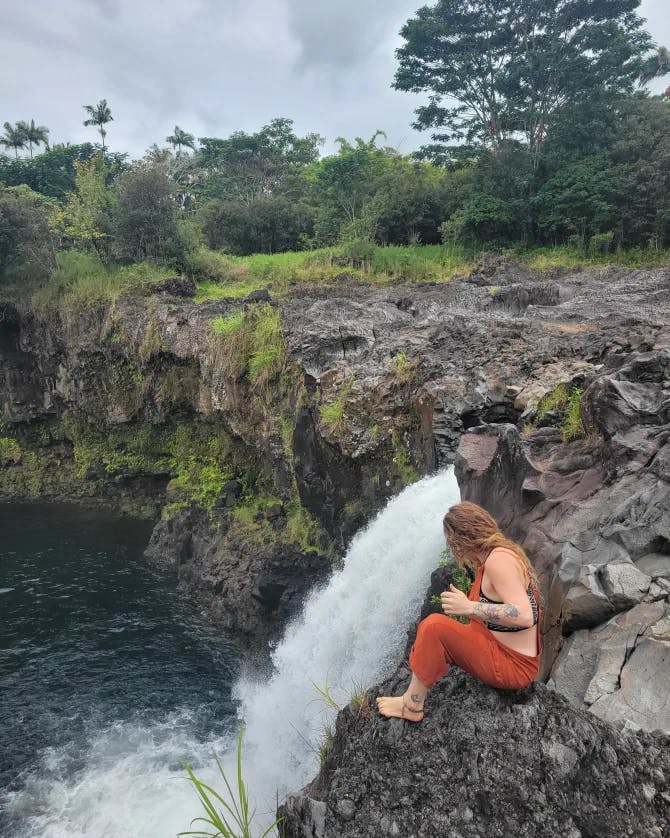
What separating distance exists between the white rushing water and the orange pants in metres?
3.36

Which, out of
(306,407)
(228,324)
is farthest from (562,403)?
(228,324)

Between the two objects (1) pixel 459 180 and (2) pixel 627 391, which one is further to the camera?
(1) pixel 459 180

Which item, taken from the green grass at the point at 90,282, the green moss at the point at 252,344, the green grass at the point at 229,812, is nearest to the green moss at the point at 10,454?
the green grass at the point at 90,282

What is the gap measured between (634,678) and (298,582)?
958 centimetres

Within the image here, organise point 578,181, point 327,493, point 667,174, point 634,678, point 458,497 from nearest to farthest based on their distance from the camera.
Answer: point 634,678 → point 458,497 → point 327,493 → point 667,174 → point 578,181

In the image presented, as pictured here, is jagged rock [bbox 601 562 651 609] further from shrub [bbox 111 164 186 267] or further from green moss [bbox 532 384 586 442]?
shrub [bbox 111 164 186 267]

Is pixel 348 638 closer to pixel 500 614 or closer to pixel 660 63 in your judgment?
pixel 500 614

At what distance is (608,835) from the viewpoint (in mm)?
2660

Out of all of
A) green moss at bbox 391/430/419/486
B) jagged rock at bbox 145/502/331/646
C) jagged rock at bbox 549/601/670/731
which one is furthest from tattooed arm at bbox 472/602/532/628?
jagged rock at bbox 145/502/331/646

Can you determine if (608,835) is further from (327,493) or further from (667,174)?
(667,174)

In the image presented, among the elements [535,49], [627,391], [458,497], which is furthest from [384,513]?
[535,49]

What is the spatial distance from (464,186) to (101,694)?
992 inches

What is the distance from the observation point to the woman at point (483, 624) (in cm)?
330

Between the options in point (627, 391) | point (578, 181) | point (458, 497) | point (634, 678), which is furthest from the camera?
point (578, 181)
